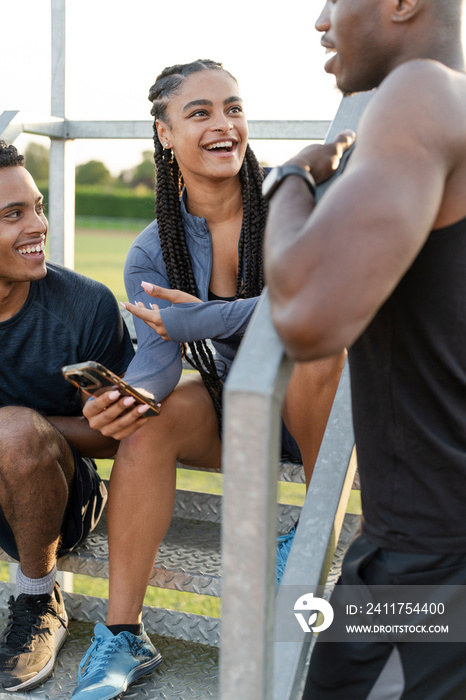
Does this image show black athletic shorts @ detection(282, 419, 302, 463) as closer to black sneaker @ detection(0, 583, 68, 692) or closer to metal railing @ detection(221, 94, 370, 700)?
black sneaker @ detection(0, 583, 68, 692)

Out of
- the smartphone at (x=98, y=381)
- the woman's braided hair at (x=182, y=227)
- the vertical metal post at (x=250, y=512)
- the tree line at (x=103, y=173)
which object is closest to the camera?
the vertical metal post at (x=250, y=512)

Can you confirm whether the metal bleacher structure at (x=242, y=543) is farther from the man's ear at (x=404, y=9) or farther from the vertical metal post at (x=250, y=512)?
the man's ear at (x=404, y=9)

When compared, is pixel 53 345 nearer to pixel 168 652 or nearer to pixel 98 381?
pixel 98 381

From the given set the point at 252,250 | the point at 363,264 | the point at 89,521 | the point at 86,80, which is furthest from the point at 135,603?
the point at 86,80

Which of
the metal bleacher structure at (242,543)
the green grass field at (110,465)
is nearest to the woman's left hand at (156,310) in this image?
the metal bleacher structure at (242,543)

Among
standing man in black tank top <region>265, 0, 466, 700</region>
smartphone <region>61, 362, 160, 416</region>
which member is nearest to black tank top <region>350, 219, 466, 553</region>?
standing man in black tank top <region>265, 0, 466, 700</region>

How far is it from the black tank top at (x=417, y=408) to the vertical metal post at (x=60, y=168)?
69.9 inches

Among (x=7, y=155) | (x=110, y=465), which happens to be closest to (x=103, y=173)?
(x=110, y=465)

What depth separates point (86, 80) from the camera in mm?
2852

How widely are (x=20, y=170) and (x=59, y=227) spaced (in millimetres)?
381

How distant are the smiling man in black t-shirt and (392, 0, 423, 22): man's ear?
1.27 m

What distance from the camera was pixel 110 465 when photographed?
624 cm

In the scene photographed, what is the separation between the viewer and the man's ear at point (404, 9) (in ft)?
2.83

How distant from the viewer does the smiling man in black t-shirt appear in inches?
69.5
